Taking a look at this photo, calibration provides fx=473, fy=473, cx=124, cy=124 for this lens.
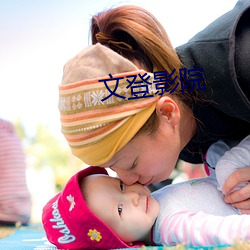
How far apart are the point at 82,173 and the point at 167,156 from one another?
0.21 metres

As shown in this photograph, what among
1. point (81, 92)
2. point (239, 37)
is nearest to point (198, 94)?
point (239, 37)

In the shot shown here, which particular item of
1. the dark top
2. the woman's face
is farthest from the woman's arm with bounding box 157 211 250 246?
the dark top

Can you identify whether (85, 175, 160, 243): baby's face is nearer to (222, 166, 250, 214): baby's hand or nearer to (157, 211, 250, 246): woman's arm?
(157, 211, 250, 246): woman's arm

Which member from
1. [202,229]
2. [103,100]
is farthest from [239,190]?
[103,100]

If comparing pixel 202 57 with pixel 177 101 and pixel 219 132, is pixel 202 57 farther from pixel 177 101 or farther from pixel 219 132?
pixel 219 132

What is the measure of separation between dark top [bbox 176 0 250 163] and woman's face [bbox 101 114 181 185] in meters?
0.11

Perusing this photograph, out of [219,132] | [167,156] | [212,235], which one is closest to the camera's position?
[212,235]

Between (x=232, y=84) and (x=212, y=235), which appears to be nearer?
(x=212, y=235)

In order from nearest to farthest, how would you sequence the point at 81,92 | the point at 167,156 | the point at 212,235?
the point at 212,235, the point at 81,92, the point at 167,156

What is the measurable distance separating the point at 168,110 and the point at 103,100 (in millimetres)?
159

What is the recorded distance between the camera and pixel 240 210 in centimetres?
110

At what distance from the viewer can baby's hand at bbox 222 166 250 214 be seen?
109 cm

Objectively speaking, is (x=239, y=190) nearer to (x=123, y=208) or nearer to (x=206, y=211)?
(x=206, y=211)

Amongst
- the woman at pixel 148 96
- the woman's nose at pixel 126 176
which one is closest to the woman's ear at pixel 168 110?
the woman at pixel 148 96
